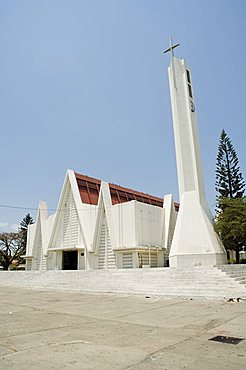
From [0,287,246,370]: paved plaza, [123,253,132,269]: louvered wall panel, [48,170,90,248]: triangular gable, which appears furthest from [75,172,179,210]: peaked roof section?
[0,287,246,370]: paved plaza

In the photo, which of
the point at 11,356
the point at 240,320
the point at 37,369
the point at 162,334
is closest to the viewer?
the point at 37,369

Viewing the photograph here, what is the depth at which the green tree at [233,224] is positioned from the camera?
2220 cm

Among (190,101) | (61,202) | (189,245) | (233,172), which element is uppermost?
(190,101)

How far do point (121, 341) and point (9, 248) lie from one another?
45.7 meters

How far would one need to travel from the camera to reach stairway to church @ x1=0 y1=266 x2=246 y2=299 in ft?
45.4

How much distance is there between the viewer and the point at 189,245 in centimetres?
2106

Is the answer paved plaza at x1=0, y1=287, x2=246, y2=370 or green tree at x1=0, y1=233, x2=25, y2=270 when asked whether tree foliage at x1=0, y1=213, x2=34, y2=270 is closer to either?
green tree at x1=0, y1=233, x2=25, y2=270

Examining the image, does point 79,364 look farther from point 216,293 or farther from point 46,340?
point 216,293

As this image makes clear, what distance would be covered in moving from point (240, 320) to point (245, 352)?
3246mm

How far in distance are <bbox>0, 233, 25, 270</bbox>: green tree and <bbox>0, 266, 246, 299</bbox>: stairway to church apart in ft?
84.8

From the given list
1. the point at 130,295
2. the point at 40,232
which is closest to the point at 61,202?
the point at 40,232

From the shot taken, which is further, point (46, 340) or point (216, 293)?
point (216, 293)

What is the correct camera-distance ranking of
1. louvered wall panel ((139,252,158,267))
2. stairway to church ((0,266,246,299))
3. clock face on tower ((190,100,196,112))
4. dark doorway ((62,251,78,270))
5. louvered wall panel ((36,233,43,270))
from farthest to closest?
louvered wall panel ((36,233,43,270)) < dark doorway ((62,251,78,270)) < louvered wall panel ((139,252,158,267)) < clock face on tower ((190,100,196,112)) < stairway to church ((0,266,246,299))

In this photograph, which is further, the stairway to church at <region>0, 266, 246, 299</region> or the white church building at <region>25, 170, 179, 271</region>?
the white church building at <region>25, 170, 179, 271</region>
